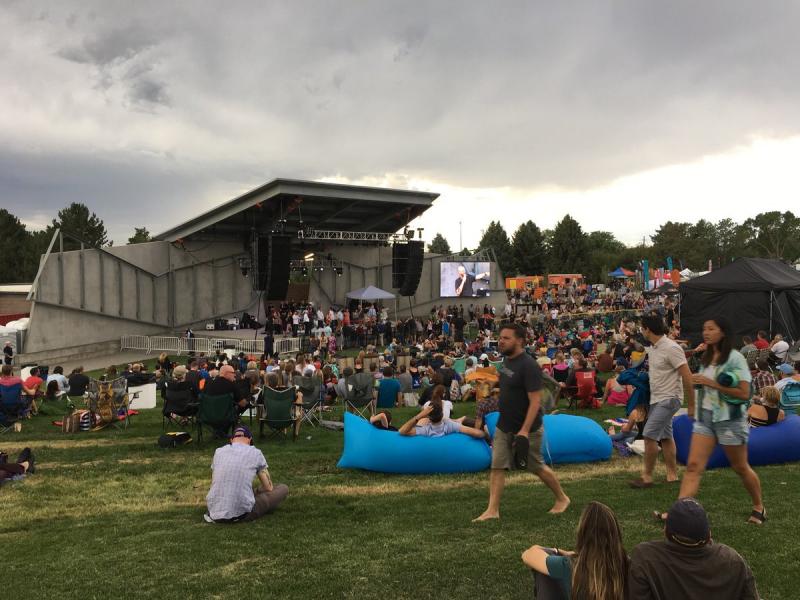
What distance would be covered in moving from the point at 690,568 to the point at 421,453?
427cm

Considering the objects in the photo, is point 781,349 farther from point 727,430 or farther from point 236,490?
point 236,490

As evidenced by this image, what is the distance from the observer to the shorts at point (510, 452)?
15.0 feet

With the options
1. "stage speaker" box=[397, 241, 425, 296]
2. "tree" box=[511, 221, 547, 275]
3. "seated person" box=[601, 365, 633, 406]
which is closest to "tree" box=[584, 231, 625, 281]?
"tree" box=[511, 221, 547, 275]

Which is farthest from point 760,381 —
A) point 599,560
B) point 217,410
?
point 217,410

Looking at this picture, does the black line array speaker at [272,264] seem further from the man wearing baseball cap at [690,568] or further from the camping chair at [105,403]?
the man wearing baseball cap at [690,568]

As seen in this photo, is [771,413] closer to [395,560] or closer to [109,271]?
[395,560]

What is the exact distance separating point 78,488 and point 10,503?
25.6 inches

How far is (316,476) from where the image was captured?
6.67 m

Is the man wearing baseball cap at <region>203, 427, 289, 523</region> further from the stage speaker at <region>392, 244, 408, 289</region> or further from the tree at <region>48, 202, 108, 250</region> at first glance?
the tree at <region>48, 202, 108, 250</region>

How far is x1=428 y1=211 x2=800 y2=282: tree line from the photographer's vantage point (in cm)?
6500

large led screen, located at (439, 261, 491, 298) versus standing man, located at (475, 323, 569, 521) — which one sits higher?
large led screen, located at (439, 261, 491, 298)

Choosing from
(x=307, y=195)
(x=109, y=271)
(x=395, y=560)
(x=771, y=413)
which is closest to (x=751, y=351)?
(x=771, y=413)

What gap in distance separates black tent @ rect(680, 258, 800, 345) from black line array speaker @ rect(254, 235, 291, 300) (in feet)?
48.5

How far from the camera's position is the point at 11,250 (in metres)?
54.9
